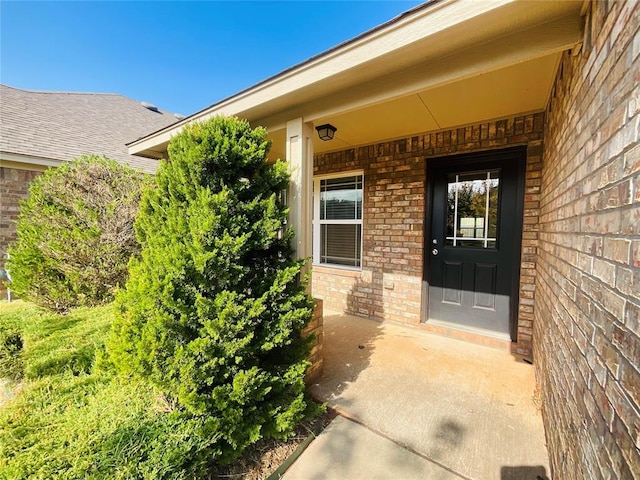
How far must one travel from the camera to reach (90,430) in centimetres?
148

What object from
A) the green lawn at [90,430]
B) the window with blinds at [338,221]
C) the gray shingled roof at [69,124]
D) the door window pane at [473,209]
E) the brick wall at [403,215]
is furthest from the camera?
the gray shingled roof at [69,124]

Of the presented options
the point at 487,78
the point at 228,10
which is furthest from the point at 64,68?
the point at 487,78

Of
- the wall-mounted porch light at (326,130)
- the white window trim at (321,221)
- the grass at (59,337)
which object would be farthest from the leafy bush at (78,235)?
the white window trim at (321,221)

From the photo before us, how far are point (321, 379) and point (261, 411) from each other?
877 millimetres

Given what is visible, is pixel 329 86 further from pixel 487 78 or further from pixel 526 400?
pixel 526 400

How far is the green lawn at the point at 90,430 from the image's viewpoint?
1.30 metres

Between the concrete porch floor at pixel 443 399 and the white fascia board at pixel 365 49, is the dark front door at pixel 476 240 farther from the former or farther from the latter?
the white fascia board at pixel 365 49

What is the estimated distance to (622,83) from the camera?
0.87 meters

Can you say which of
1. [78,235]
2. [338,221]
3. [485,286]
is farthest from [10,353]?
[485,286]

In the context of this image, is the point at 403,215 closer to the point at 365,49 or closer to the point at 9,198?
the point at 365,49

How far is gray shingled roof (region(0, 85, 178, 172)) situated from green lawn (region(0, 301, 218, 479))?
160 inches

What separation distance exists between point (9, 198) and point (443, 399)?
7.65 metres

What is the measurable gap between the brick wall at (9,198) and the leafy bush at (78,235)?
231 centimetres

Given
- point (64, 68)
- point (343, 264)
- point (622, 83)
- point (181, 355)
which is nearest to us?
point (622, 83)
